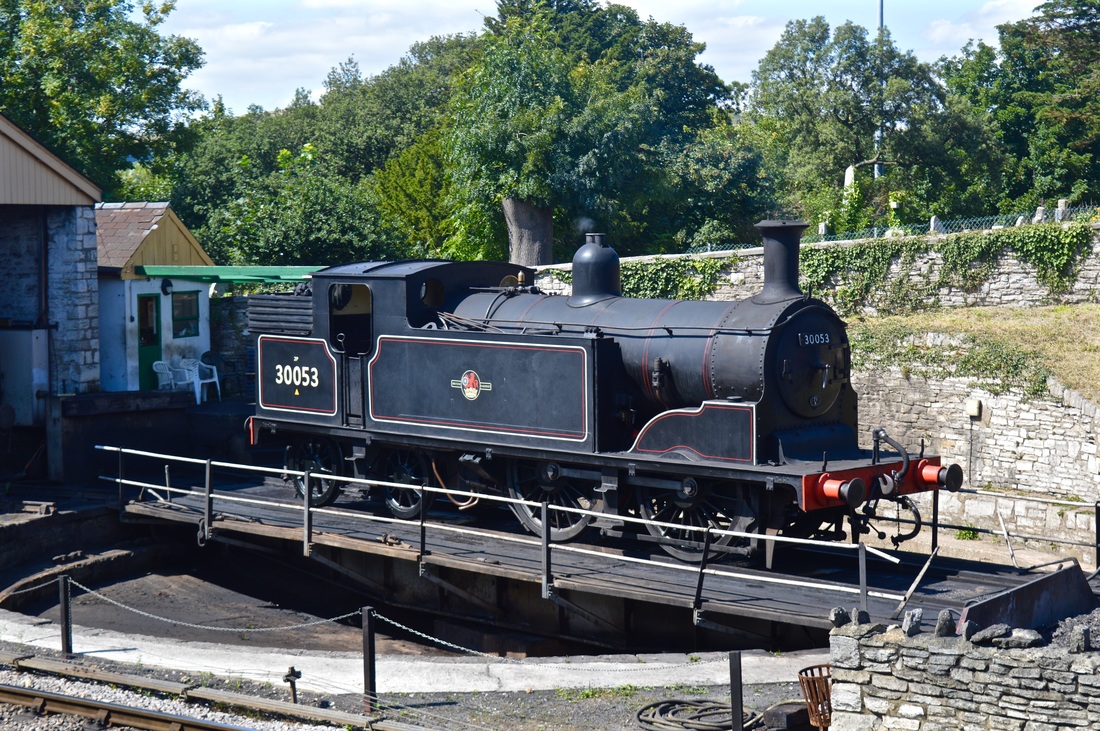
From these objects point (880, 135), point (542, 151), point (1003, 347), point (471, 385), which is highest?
point (880, 135)

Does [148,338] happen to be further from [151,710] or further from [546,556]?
[546,556]

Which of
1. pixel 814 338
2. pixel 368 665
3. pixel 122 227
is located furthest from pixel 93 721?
pixel 122 227

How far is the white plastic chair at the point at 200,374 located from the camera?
65.0ft

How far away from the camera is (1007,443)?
55.8 ft

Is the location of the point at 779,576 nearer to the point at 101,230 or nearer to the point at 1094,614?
the point at 1094,614

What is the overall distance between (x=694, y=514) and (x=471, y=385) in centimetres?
290

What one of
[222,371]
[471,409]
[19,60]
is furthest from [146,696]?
[19,60]

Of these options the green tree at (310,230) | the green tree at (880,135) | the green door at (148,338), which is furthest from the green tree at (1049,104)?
the green door at (148,338)

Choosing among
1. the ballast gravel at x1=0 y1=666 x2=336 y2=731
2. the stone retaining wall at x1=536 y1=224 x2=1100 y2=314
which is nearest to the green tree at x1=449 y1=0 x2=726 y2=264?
the stone retaining wall at x1=536 y1=224 x2=1100 y2=314

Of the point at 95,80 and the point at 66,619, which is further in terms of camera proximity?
the point at 95,80

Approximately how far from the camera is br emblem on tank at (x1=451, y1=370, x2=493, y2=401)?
12703 mm

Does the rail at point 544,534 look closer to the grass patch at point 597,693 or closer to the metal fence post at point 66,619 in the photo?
the grass patch at point 597,693

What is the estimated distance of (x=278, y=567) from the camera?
1538cm

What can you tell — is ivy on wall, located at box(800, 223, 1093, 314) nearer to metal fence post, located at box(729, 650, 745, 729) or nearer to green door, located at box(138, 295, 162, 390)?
green door, located at box(138, 295, 162, 390)
